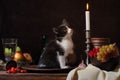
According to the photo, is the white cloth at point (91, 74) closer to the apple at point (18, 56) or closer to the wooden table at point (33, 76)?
the wooden table at point (33, 76)

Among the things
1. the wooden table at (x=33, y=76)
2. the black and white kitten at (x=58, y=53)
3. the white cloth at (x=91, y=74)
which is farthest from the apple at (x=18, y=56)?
the white cloth at (x=91, y=74)

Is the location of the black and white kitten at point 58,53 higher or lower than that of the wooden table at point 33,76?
higher

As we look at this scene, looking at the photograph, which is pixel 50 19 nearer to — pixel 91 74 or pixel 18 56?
pixel 18 56

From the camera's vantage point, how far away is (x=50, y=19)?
2115 mm

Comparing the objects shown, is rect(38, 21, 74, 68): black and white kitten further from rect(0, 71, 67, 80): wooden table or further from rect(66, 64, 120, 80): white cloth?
rect(66, 64, 120, 80): white cloth

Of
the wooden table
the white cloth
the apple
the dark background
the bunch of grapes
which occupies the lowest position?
the wooden table

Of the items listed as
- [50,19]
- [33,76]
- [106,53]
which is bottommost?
[33,76]

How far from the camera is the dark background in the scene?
82.3 inches

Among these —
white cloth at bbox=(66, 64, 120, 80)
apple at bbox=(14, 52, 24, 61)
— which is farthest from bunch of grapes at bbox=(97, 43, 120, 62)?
Answer: apple at bbox=(14, 52, 24, 61)

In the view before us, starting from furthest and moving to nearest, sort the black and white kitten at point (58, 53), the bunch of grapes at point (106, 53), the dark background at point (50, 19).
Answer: the dark background at point (50, 19) → the black and white kitten at point (58, 53) → the bunch of grapes at point (106, 53)

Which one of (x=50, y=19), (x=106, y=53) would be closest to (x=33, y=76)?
(x=106, y=53)

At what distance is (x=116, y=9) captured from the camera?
6.83 ft

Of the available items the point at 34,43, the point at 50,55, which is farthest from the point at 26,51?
the point at 50,55

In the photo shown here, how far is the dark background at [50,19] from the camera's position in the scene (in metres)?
2.09
